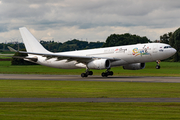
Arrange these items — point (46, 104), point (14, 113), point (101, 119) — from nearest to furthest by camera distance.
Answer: point (101, 119), point (14, 113), point (46, 104)

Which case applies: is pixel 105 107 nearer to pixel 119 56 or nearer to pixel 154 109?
pixel 154 109

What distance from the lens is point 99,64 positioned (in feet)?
137

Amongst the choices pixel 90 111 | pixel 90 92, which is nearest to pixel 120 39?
pixel 90 92

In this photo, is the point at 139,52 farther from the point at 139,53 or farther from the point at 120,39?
the point at 120,39

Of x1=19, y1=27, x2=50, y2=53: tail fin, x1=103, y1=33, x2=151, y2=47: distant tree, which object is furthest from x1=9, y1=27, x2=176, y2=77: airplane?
x1=103, y1=33, x2=151, y2=47: distant tree

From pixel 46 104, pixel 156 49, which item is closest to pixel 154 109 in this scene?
pixel 46 104

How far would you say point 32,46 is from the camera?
173ft

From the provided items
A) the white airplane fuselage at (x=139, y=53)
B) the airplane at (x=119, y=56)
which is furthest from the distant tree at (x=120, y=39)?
the white airplane fuselage at (x=139, y=53)

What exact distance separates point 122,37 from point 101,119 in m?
154

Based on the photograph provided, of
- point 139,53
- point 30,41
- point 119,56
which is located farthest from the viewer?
point 30,41

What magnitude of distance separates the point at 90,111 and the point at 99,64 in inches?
1082

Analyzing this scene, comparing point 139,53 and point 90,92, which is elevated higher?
point 139,53

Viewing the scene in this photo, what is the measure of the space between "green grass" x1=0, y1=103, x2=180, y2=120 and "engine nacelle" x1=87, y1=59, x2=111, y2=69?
24.8 metres

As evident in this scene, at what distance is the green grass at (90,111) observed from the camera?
42.5 feet
